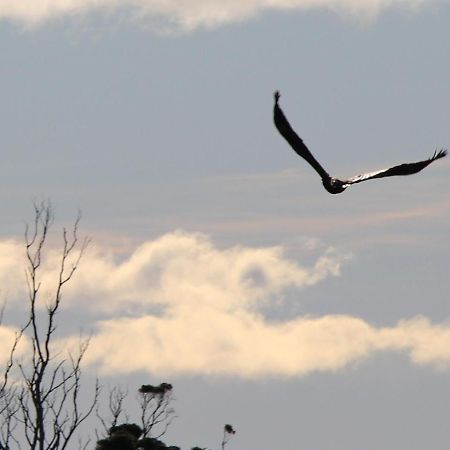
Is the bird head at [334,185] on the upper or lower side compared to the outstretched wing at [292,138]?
lower

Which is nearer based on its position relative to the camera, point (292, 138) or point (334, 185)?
point (292, 138)

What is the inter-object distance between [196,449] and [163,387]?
5.67m

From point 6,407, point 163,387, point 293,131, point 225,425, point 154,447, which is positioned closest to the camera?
point 293,131

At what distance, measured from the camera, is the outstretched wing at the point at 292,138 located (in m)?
20.6

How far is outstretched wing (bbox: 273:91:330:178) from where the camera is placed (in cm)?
2062

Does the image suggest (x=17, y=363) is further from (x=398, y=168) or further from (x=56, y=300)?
(x=398, y=168)

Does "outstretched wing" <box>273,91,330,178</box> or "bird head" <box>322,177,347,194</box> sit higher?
"outstretched wing" <box>273,91,330,178</box>

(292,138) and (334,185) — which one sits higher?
(292,138)

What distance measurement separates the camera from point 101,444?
36.6 meters

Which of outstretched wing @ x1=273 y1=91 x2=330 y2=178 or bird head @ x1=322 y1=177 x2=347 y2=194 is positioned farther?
bird head @ x1=322 y1=177 x2=347 y2=194

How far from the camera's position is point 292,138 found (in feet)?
68.4

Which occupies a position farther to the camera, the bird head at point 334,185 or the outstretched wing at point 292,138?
the bird head at point 334,185

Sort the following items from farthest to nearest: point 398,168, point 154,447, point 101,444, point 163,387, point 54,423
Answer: point 163,387
point 154,447
point 101,444
point 54,423
point 398,168

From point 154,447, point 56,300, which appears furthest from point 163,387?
point 56,300
